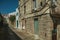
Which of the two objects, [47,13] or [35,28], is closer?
[47,13]

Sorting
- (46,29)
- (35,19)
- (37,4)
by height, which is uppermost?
(37,4)

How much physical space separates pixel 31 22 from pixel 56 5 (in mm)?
6574

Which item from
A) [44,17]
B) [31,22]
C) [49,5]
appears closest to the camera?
[49,5]

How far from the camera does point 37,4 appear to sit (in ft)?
62.6

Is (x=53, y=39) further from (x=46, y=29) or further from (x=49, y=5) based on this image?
(x=49, y=5)

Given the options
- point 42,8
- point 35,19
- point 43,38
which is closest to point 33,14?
point 35,19

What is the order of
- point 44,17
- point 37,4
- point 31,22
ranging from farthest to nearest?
point 31,22, point 37,4, point 44,17

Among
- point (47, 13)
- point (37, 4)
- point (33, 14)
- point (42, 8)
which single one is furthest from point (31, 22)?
point (47, 13)

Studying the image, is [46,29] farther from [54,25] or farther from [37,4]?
[37,4]

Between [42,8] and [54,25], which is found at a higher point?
[42,8]

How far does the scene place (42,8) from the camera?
56.2 feet

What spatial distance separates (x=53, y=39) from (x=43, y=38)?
146cm

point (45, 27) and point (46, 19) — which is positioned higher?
point (46, 19)

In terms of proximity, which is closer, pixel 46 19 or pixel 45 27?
pixel 46 19
